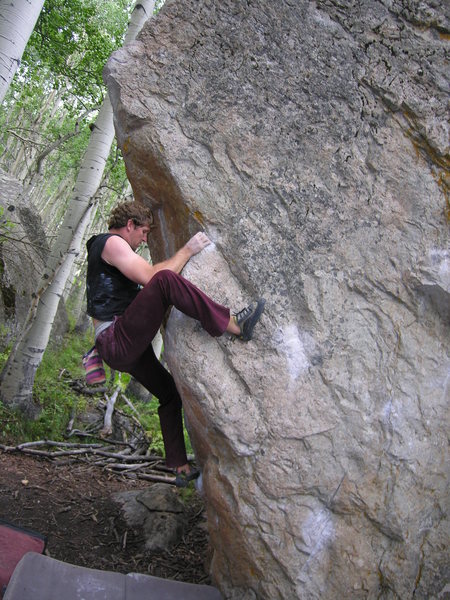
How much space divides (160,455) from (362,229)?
4262 mm

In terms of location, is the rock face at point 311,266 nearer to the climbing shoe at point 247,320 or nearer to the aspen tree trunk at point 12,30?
the climbing shoe at point 247,320

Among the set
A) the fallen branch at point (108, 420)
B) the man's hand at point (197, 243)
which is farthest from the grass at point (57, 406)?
the man's hand at point (197, 243)

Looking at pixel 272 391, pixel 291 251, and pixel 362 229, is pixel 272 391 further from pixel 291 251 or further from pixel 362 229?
pixel 362 229

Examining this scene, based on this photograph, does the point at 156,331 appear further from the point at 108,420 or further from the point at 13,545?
the point at 108,420

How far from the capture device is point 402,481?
11.1ft

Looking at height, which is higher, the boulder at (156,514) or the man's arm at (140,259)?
the man's arm at (140,259)

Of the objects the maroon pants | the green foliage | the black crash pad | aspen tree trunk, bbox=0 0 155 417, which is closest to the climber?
the maroon pants

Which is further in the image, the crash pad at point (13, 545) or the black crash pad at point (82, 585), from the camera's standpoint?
the crash pad at point (13, 545)

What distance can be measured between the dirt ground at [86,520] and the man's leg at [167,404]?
895 mm

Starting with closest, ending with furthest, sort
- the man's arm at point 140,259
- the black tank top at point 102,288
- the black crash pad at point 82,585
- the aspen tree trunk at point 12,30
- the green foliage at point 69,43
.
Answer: the black crash pad at point 82,585
the man's arm at point 140,259
the black tank top at point 102,288
the aspen tree trunk at point 12,30
the green foliage at point 69,43

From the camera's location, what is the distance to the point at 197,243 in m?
3.63

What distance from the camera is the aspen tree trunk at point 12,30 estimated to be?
14.3ft

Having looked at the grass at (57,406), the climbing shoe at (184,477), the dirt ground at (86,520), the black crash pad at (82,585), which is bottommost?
the grass at (57,406)

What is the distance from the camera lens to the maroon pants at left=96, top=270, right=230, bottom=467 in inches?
131
